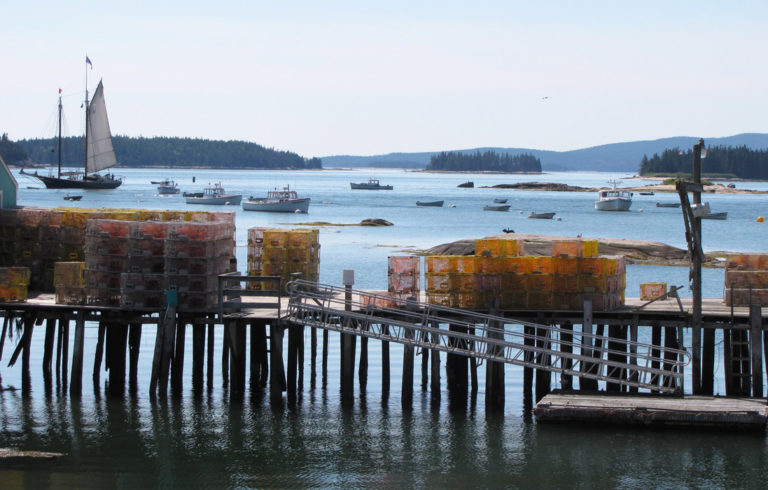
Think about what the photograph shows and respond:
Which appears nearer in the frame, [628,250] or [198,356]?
[198,356]

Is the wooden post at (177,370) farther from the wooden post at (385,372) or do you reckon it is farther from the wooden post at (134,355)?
the wooden post at (385,372)

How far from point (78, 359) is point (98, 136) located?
380 feet

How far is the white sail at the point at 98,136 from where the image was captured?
138m

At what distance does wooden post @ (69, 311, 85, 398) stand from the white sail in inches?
4390

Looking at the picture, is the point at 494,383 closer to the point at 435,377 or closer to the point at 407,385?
the point at 435,377

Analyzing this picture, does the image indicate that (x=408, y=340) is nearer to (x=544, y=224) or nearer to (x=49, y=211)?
(x=49, y=211)

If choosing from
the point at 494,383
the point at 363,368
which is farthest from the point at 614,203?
the point at 494,383

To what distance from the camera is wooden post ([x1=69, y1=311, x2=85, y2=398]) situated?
29.8m

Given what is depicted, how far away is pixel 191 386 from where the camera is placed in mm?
32500

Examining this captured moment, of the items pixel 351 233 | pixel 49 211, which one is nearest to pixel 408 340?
pixel 49 211

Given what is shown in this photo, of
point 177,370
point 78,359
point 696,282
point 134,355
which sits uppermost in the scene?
point 696,282

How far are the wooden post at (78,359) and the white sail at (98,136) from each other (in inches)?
4390

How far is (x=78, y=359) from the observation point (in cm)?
3031

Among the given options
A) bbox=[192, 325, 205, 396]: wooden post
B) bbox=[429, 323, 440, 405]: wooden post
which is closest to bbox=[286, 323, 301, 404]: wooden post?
bbox=[192, 325, 205, 396]: wooden post
